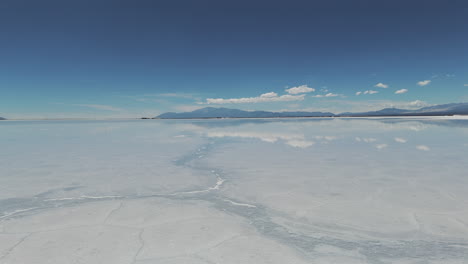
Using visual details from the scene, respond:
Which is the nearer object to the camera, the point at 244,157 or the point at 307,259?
the point at 307,259

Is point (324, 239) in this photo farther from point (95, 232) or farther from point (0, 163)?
point (0, 163)

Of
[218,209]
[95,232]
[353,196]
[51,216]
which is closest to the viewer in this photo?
[95,232]

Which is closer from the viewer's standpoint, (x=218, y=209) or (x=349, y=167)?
(x=218, y=209)

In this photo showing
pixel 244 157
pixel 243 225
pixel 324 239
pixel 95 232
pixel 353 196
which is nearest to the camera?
pixel 324 239

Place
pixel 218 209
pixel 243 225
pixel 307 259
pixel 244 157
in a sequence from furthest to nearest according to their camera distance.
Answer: pixel 244 157 < pixel 218 209 < pixel 243 225 < pixel 307 259

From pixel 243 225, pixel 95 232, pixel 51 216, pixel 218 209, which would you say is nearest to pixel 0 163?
pixel 51 216

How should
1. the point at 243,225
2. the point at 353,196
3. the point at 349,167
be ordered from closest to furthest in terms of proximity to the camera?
the point at 243,225, the point at 353,196, the point at 349,167

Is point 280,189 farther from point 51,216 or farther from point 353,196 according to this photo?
point 51,216

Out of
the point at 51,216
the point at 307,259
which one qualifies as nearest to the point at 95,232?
the point at 51,216
